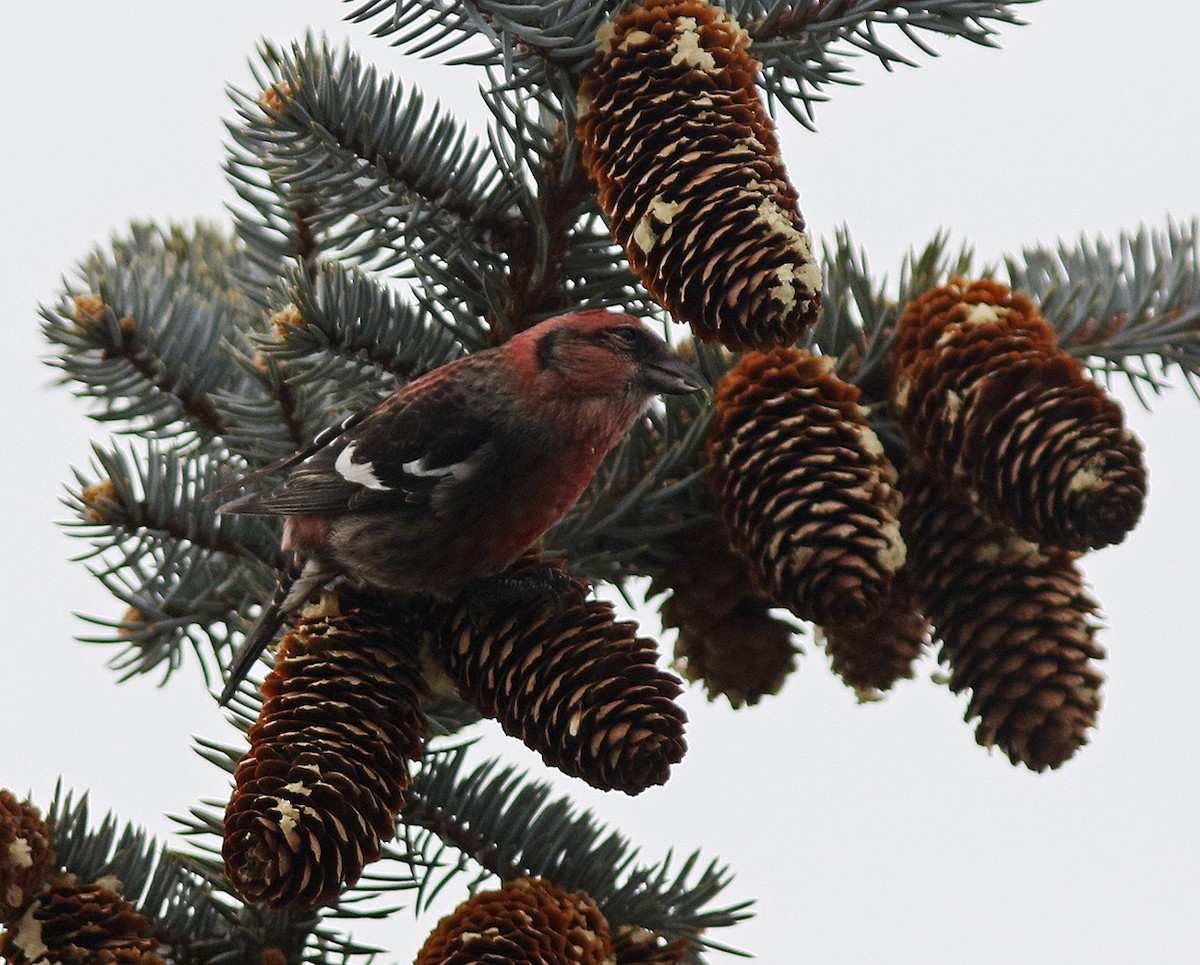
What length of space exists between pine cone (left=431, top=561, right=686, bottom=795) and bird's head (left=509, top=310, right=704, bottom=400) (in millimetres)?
208

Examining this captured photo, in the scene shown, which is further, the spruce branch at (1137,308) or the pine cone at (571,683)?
the spruce branch at (1137,308)

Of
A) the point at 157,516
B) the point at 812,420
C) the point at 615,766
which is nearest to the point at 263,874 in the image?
the point at 615,766

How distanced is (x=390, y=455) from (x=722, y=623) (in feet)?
1.21

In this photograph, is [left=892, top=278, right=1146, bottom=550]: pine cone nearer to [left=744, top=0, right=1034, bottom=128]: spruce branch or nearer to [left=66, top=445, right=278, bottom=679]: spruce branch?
[left=744, top=0, right=1034, bottom=128]: spruce branch

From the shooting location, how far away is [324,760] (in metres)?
0.95

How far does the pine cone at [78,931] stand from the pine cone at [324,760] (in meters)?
0.13

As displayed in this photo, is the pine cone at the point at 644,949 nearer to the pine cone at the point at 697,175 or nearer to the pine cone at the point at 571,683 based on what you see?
the pine cone at the point at 571,683

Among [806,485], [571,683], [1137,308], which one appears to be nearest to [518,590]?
[571,683]

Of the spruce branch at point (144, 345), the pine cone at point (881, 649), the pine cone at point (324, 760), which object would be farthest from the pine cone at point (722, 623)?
the spruce branch at point (144, 345)

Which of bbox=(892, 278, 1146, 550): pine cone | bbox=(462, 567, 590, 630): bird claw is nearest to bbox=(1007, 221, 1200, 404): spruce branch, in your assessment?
bbox=(892, 278, 1146, 550): pine cone

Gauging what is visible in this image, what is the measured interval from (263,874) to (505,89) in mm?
612

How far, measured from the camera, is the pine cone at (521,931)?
93 cm

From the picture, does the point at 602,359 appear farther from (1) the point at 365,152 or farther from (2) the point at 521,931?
(2) the point at 521,931

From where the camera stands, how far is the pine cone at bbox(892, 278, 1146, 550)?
0.99 m
